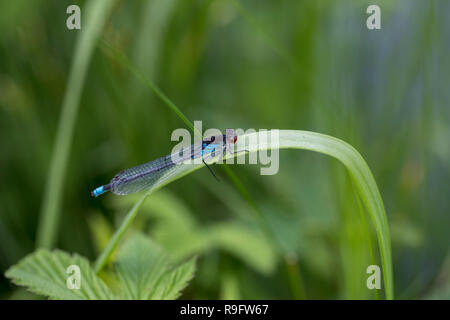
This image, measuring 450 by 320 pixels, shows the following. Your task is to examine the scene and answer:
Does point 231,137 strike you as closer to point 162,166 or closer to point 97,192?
point 162,166

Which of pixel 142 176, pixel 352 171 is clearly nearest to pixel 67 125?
pixel 142 176

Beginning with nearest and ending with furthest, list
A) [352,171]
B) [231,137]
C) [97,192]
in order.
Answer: [352,171] < [231,137] < [97,192]

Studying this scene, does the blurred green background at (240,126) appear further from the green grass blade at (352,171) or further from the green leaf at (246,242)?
the green grass blade at (352,171)

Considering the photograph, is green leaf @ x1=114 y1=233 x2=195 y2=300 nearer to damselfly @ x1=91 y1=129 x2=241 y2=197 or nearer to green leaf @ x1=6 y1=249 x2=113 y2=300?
green leaf @ x1=6 y1=249 x2=113 y2=300

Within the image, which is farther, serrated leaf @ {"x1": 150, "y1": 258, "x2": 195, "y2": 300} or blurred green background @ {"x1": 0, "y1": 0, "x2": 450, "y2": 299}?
blurred green background @ {"x1": 0, "y1": 0, "x2": 450, "y2": 299}

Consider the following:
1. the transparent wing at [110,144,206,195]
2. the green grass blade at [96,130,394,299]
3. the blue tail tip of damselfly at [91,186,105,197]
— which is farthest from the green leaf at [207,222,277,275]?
the green grass blade at [96,130,394,299]
